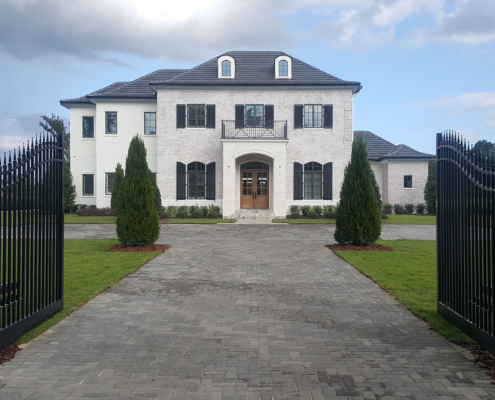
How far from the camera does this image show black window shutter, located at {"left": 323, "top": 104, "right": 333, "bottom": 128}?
27.4 meters

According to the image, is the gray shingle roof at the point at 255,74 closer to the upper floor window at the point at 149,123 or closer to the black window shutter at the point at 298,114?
the black window shutter at the point at 298,114

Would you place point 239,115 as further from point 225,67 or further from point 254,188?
point 254,188

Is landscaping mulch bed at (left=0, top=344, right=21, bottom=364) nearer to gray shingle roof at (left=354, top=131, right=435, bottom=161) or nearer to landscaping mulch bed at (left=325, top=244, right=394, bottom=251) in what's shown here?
landscaping mulch bed at (left=325, top=244, right=394, bottom=251)

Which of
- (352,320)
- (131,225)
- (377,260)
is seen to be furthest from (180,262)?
(352,320)

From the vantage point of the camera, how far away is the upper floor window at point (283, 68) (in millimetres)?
28062

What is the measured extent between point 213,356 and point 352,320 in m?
2.29

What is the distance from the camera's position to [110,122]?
1145 inches

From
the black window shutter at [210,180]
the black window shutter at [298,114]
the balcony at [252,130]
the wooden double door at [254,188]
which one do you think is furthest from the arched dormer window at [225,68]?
the wooden double door at [254,188]

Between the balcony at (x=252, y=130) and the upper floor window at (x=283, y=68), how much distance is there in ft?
10.8

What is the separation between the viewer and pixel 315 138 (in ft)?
89.8

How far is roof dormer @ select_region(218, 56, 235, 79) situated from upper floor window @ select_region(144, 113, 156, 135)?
204 inches

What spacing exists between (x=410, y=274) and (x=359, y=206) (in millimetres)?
4418

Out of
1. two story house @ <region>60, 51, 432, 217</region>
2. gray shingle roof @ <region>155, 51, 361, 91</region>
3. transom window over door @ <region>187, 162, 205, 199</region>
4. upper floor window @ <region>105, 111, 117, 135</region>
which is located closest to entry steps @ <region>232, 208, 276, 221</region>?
two story house @ <region>60, 51, 432, 217</region>

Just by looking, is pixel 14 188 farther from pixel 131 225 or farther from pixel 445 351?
pixel 131 225
